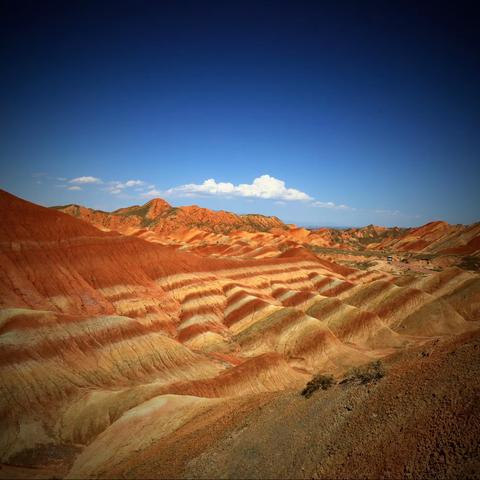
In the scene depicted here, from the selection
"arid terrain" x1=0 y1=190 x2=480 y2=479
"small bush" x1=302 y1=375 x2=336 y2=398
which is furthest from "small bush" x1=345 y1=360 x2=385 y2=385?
"small bush" x1=302 y1=375 x2=336 y2=398

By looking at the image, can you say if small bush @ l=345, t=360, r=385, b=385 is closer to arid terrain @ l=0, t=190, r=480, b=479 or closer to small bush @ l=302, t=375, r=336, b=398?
arid terrain @ l=0, t=190, r=480, b=479

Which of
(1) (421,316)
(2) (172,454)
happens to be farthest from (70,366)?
(1) (421,316)

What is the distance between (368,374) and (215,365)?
32945 millimetres

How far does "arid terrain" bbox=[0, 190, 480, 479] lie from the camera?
13227mm

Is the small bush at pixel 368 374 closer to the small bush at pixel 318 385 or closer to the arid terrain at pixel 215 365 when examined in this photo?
the arid terrain at pixel 215 365

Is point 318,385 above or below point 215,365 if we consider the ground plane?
above

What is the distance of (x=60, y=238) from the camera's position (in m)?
65.3

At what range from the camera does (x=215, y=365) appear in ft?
153

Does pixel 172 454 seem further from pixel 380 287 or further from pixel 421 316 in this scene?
pixel 380 287

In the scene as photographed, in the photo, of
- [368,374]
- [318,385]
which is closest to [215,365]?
[318,385]

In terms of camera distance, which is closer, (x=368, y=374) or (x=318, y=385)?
(x=368, y=374)

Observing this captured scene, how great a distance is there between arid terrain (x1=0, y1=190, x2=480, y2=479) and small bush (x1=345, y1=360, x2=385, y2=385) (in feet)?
0.47

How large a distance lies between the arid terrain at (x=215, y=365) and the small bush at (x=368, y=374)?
0.14 meters

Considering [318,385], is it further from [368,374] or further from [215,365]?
[215,365]
